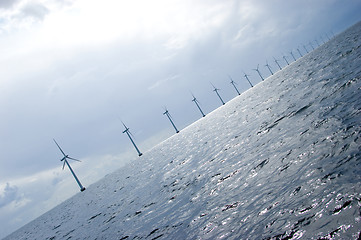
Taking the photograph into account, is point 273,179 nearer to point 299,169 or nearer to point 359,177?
point 299,169

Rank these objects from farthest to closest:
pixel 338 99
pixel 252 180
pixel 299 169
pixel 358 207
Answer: pixel 338 99, pixel 252 180, pixel 299 169, pixel 358 207

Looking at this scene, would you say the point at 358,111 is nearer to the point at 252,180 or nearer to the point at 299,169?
the point at 299,169

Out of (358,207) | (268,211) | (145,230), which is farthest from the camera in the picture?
(145,230)

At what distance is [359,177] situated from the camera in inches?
406

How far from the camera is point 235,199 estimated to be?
15.8 m

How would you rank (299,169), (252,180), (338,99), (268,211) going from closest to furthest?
(268,211) → (299,169) → (252,180) → (338,99)

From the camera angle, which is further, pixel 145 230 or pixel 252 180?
pixel 145 230

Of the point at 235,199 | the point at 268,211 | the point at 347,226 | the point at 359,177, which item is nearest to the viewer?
the point at 347,226

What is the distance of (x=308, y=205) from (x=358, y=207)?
2.09m

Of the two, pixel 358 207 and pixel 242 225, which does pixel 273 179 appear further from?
pixel 358 207

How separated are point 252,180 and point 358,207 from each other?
8.50 metres

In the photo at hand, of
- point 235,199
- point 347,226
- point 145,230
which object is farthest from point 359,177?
point 145,230

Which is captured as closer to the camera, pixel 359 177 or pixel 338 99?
pixel 359 177

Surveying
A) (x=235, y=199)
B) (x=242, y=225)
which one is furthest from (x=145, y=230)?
(x=242, y=225)
